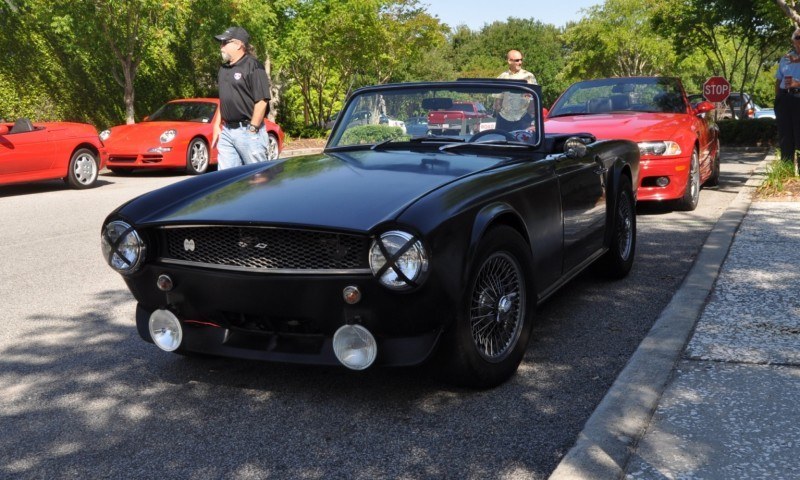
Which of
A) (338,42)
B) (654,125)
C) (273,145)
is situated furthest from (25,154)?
(338,42)

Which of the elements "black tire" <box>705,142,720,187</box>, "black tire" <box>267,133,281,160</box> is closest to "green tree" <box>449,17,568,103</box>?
"black tire" <box>267,133,281,160</box>

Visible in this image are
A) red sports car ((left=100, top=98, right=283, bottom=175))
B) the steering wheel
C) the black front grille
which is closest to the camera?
the black front grille

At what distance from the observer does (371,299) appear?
11.1ft

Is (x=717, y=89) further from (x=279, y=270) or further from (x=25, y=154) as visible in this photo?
(x=279, y=270)

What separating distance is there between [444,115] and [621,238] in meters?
1.83

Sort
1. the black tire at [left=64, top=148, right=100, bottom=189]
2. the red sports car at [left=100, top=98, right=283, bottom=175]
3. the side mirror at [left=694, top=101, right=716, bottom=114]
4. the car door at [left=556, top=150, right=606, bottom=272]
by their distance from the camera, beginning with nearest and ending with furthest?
the car door at [left=556, top=150, right=606, bottom=272]
the side mirror at [left=694, top=101, right=716, bottom=114]
the black tire at [left=64, top=148, right=100, bottom=189]
the red sports car at [left=100, top=98, right=283, bottom=175]

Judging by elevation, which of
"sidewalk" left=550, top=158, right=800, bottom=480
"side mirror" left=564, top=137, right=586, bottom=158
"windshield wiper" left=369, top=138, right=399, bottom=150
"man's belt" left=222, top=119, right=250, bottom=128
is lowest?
"sidewalk" left=550, top=158, right=800, bottom=480

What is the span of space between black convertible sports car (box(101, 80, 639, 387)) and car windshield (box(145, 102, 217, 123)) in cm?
1194

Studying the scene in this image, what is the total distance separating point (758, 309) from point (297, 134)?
85.2ft

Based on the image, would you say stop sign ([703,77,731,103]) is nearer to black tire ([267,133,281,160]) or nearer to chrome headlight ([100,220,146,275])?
black tire ([267,133,281,160])

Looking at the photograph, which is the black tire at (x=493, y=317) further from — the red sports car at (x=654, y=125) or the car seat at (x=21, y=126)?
the car seat at (x=21, y=126)

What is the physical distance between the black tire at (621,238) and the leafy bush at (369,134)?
1699 mm

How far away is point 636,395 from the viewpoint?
11.9ft

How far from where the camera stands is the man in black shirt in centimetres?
754
